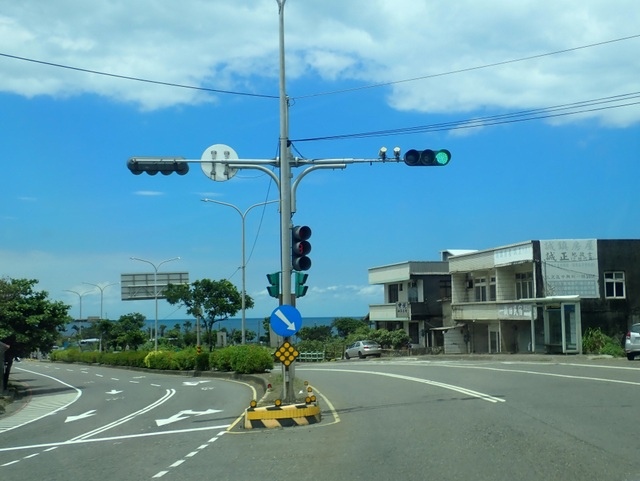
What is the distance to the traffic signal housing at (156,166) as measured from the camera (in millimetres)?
15938

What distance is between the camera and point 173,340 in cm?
8631

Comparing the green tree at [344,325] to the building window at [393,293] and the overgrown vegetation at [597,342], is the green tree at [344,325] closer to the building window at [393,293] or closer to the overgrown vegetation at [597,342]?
the building window at [393,293]

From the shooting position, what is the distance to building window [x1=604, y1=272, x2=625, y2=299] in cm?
4050

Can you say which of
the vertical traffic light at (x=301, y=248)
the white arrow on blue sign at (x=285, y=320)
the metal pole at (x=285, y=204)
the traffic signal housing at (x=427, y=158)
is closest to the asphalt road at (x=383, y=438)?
the metal pole at (x=285, y=204)

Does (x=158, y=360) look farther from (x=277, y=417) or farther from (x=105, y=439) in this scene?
(x=277, y=417)

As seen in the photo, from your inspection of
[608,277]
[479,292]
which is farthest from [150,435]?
[479,292]

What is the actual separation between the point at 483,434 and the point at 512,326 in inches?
1420

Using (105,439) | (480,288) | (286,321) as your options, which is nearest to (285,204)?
(286,321)

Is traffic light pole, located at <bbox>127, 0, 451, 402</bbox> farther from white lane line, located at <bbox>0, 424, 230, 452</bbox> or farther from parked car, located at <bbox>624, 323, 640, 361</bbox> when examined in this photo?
parked car, located at <bbox>624, 323, 640, 361</bbox>

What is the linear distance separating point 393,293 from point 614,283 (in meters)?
25.8

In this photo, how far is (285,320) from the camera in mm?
15672

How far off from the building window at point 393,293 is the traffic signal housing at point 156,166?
159 ft

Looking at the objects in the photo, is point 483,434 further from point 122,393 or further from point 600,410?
point 122,393

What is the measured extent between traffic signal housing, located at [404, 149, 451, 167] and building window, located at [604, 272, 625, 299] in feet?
94.1
